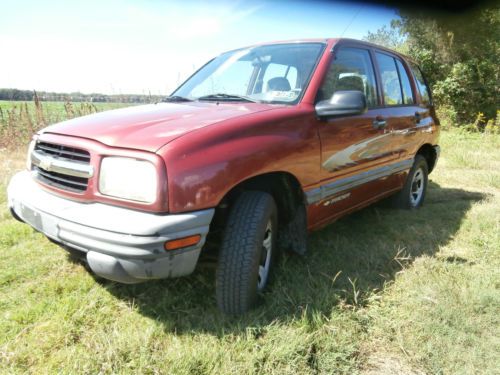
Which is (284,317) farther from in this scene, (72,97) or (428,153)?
(72,97)

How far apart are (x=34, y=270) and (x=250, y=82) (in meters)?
2.19

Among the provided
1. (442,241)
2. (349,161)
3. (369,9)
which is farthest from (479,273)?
(369,9)

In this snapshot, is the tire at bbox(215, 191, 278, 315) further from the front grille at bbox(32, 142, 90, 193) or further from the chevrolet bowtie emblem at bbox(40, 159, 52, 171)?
the chevrolet bowtie emblem at bbox(40, 159, 52, 171)

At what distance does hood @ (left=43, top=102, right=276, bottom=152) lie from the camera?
6.37 feet

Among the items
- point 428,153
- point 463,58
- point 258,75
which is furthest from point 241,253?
point 463,58

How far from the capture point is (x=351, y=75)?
3096 millimetres

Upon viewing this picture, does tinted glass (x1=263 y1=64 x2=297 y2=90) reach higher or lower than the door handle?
higher

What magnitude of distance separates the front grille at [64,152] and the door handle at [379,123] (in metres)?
2.31

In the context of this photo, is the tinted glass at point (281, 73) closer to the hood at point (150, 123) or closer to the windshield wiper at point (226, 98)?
the windshield wiper at point (226, 98)

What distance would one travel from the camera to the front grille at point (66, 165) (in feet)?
6.59

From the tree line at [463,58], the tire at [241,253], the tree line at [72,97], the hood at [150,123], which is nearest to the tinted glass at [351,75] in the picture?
the hood at [150,123]

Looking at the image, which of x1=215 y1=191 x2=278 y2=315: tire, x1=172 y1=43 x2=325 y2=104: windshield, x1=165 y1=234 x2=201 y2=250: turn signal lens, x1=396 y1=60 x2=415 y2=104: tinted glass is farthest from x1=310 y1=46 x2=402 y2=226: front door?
x1=165 y1=234 x2=201 y2=250: turn signal lens

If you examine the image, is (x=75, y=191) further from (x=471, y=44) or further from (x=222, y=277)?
(x=471, y=44)

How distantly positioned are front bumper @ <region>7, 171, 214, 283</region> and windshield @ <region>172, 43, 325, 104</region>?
126 cm
